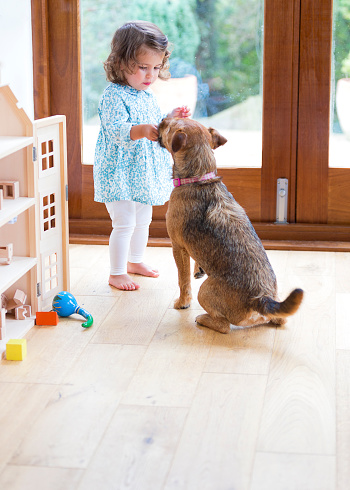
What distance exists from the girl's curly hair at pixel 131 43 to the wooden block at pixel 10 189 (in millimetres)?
631

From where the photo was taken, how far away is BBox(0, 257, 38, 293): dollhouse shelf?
213cm

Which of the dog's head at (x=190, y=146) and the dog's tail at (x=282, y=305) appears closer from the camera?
the dog's tail at (x=282, y=305)

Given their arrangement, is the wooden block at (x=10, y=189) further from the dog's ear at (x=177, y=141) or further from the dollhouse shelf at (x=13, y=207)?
the dog's ear at (x=177, y=141)

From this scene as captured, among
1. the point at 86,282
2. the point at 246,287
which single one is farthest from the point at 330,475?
the point at 86,282

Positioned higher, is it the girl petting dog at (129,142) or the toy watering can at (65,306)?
the girl petting dog at (129,142)

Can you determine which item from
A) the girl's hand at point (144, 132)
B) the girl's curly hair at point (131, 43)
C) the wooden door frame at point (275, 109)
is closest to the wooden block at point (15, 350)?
the girl's hand at point (144, 132)

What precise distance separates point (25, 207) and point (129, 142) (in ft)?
1.73

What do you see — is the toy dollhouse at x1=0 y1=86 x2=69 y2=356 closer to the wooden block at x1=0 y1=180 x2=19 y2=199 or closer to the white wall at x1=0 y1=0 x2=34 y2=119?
the wooden block at x1=0 y1=180 x2=19 y2=199

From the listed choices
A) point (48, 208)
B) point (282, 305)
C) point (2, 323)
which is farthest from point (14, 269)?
point (282, 305)

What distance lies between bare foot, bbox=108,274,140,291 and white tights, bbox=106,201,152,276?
20 millimetres

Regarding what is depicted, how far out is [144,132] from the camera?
8.11 ft

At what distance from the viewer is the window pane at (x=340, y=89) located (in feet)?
10.3

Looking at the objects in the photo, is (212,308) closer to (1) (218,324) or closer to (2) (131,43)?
(1) (218,324)

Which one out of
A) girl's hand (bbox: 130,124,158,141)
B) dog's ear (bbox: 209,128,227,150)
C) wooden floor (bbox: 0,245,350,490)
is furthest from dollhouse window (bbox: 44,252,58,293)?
dog's ear (bbox: 209,128,227,150)
